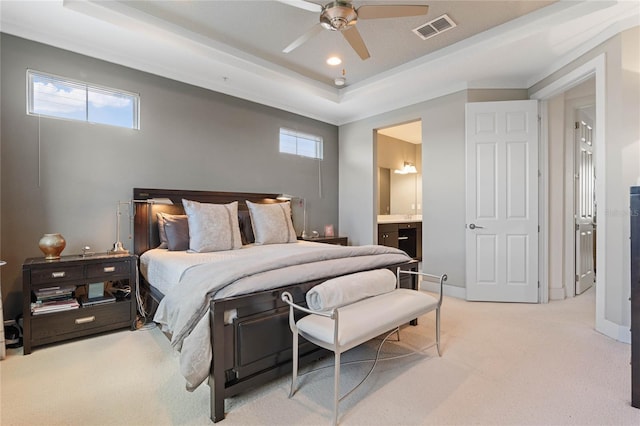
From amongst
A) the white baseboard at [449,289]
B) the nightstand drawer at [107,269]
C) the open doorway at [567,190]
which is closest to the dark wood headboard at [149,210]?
the nightstand drawer at [107,269]

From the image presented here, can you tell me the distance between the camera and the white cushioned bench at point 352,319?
1687 millimetres

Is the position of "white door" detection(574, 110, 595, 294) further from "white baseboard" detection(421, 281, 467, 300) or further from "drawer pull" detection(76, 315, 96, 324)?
"drawer pull" detection(76, 315, 96, 324)

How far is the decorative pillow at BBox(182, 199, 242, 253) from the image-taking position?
3.14m

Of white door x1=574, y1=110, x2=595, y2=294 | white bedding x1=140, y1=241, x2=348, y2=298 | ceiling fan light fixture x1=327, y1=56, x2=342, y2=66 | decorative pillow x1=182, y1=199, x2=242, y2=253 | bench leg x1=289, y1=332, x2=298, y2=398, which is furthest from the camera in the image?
white door x1=574, y1=110, x2=595, y2=294

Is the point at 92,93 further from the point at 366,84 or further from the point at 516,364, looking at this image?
the point at 516,364

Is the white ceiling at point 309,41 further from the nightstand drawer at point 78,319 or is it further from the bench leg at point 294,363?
the bench leg at point 294,363

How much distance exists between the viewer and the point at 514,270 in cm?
379

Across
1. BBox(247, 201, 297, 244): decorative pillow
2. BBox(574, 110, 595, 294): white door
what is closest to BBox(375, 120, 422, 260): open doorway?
BBox(574, 110, 595, 294): white door

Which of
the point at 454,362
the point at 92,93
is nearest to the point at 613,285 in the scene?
the point at 454,362

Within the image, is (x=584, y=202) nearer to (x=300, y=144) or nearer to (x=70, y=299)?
(x=300, y=144)

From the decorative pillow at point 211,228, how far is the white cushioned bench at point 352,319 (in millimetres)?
1549

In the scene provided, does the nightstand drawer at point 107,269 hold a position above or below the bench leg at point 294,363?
above

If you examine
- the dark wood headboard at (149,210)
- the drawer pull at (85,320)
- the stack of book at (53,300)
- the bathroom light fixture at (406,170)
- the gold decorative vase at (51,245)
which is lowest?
the drawer pull at (85,320)

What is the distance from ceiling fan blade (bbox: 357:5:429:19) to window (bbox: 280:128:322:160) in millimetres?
2697
